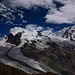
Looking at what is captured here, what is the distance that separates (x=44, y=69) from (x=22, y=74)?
420 ft

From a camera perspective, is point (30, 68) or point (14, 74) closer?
point (14, 74)

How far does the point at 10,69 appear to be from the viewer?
57.8m

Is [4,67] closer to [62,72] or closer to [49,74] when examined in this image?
[49,74]

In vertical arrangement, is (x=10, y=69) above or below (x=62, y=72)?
above

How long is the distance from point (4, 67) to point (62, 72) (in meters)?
142

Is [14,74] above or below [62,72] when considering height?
above

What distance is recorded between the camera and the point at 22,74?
197 feet

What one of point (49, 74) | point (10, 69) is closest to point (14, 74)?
point (10, 69)

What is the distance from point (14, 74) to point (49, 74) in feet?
22.7

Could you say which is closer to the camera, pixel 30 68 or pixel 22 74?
pixel 22 74

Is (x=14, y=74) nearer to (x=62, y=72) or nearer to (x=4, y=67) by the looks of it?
(x=4, y=67)

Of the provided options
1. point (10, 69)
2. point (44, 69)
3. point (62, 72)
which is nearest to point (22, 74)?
point (10, 69)

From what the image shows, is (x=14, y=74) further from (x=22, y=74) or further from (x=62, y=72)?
(x=62, y=72)

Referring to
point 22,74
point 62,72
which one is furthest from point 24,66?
point 22,74
